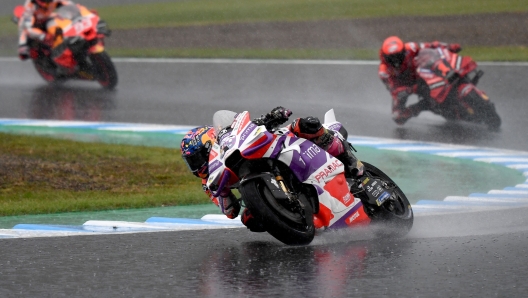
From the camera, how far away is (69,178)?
1100cm

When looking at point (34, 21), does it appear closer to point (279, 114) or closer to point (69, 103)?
point (69, 103)

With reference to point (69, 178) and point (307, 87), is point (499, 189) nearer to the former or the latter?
point (69, 178)

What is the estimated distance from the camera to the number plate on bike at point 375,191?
24.7ft

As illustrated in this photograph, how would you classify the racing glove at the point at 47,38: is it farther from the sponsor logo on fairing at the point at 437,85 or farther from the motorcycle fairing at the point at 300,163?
the motorcycle fairing at the point at 300,163

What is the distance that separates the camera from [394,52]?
1456 cm

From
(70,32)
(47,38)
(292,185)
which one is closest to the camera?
(292,185)

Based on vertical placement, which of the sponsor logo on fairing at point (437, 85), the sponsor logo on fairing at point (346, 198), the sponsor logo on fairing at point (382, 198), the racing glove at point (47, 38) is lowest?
the racing glove at point (47, 38)

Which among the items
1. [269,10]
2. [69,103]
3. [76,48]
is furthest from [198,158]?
[269,10]

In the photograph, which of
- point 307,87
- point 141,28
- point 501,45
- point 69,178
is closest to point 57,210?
point 69,178

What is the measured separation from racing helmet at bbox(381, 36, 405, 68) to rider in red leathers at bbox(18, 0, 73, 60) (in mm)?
6632

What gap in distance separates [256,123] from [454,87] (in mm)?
8094

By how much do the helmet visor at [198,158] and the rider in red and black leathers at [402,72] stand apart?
7.74 metres

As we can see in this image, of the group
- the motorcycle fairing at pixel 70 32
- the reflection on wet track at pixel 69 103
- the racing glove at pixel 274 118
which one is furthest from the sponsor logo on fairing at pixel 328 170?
the motorcycle fairing at pixel 70 32

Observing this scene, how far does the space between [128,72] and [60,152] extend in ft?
24.8
